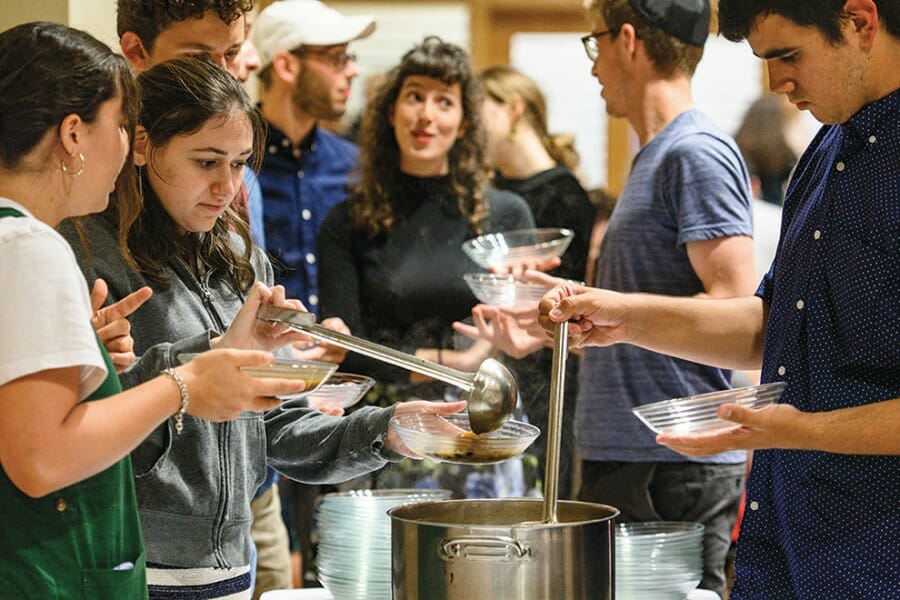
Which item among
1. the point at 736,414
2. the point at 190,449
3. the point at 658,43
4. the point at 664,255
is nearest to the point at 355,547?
the point at 190,449

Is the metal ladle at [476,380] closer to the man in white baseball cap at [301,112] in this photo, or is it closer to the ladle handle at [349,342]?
the ladle handle at [349,342]

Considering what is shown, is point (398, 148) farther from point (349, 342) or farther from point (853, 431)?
point (853, 431)

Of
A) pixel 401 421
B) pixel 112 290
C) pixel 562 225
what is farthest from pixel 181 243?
pixel 562 225

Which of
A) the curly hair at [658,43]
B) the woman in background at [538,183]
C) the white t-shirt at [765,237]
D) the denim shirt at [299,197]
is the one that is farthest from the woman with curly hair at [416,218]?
the white t-shirt at [765,237]

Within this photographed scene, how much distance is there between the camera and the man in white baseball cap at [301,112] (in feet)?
12.2

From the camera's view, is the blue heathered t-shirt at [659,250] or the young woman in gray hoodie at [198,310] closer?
the young woman in gray hoodie at [198,310]

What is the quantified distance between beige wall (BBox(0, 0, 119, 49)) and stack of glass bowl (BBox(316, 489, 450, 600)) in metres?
1.02

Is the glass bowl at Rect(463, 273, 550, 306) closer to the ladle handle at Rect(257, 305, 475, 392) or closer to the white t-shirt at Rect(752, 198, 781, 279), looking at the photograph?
the ladle handle at Rect(257, 305, 475, 392)

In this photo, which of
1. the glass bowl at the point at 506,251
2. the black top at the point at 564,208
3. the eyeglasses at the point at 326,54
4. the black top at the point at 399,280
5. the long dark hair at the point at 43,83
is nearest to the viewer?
the long dark hair at the point at 43,83

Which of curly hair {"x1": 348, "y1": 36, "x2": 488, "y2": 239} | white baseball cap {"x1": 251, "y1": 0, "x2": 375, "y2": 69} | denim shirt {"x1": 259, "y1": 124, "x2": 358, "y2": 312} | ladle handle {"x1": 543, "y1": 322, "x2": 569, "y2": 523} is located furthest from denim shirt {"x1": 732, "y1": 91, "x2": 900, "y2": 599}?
white baseball cap {"x1": 251, "y1": 0, "x2": 375, "y2": 69}

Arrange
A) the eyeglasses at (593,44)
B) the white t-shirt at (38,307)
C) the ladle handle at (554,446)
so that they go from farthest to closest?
1. the eyeglasses at (593,44)
2. the ladle handle at (554,446)
3. the white t-shirt at (38,307)

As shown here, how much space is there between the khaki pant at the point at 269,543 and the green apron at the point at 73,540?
149 centimetres

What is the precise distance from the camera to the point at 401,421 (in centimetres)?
193

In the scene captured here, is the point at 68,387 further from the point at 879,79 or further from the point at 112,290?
the point at 879,79
